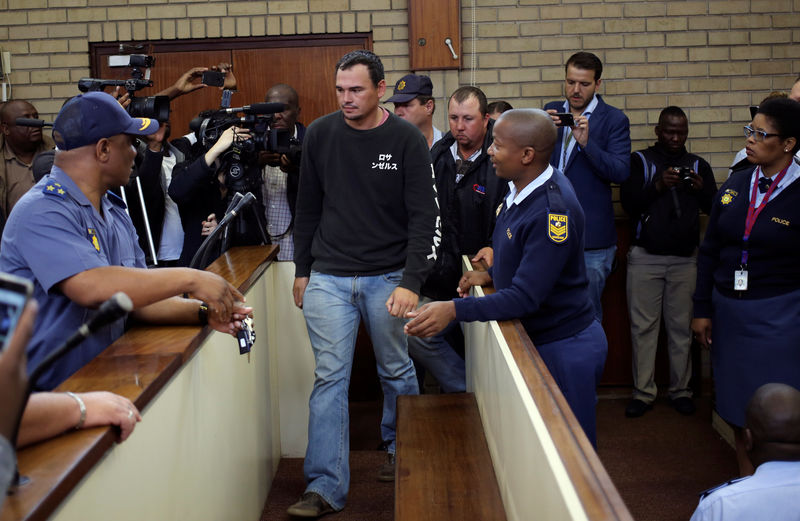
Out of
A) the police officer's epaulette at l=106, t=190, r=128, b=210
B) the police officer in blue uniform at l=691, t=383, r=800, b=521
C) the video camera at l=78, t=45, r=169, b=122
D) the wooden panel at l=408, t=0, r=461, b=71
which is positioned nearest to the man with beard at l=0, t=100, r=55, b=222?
the video camera at l=78, t=45, r=169, b=122

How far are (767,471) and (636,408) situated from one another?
3.24m

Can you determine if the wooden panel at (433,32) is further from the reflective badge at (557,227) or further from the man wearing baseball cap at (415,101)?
the reflective badge at (557,227)

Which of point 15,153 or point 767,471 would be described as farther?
point 15,153

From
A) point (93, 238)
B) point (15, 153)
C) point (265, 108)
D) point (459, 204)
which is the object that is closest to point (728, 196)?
point (459, 204)

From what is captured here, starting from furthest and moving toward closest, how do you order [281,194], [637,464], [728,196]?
[281,194], [637,464], [728,196]

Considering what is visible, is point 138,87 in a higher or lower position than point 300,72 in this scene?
lower

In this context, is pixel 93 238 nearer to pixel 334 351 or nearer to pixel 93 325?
pixel 93 325

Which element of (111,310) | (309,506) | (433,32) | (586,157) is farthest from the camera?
(433,32)

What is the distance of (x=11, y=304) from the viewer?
85cm

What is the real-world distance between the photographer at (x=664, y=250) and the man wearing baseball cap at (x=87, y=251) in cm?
317

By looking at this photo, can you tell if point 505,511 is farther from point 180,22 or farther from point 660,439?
point 180,22

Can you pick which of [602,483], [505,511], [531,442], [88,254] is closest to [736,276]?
[505,511]

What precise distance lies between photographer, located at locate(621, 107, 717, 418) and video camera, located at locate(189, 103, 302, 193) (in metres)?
2.19

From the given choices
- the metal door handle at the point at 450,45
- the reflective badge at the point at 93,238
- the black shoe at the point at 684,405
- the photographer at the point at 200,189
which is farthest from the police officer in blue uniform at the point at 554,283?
the metal door handle at the point at 450,45
